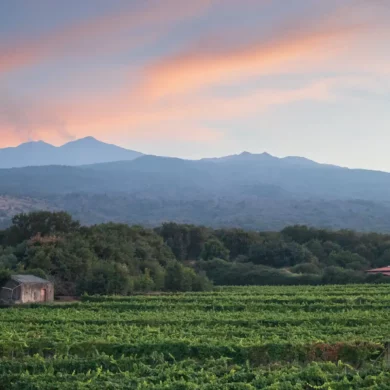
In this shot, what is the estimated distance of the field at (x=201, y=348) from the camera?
15500 mm

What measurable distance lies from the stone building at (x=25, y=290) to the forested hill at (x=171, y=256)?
111 cm

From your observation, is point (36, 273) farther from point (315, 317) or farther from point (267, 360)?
point (267, 360)

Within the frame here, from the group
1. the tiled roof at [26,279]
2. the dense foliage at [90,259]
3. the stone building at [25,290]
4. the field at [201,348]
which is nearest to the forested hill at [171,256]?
the dense foliage at [90,259]

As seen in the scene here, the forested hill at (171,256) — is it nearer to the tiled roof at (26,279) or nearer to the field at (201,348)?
the tiled roof at (26,279)

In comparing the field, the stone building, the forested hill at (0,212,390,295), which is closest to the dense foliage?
the forested hill at (0,212,390,295)

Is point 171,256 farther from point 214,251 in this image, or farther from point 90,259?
point 90,259

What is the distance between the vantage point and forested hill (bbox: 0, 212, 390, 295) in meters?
49.4

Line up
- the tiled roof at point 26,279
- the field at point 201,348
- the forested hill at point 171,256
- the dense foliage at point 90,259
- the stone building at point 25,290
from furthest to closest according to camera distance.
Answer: the forested hill at point 171,256 < the dense foliage at point 90,259 < the tiled roof at point 26,279 < the stone building at point 25,290 < the field at point 201,348

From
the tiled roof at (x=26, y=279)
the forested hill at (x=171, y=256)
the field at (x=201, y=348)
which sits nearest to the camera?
the field at (x=201, y=348)

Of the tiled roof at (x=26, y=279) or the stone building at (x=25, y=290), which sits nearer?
the stone building at (x=25, y=290)

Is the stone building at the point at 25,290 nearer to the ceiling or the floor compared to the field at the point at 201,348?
nearer to the floor

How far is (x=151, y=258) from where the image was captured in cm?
6038

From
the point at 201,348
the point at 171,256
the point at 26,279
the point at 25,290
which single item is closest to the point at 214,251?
the point at 171,256

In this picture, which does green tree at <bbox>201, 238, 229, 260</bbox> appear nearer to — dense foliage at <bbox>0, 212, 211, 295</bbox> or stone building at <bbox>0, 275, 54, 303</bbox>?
dense foliage at <bbox>0, 212, 211, 295</bbox>
